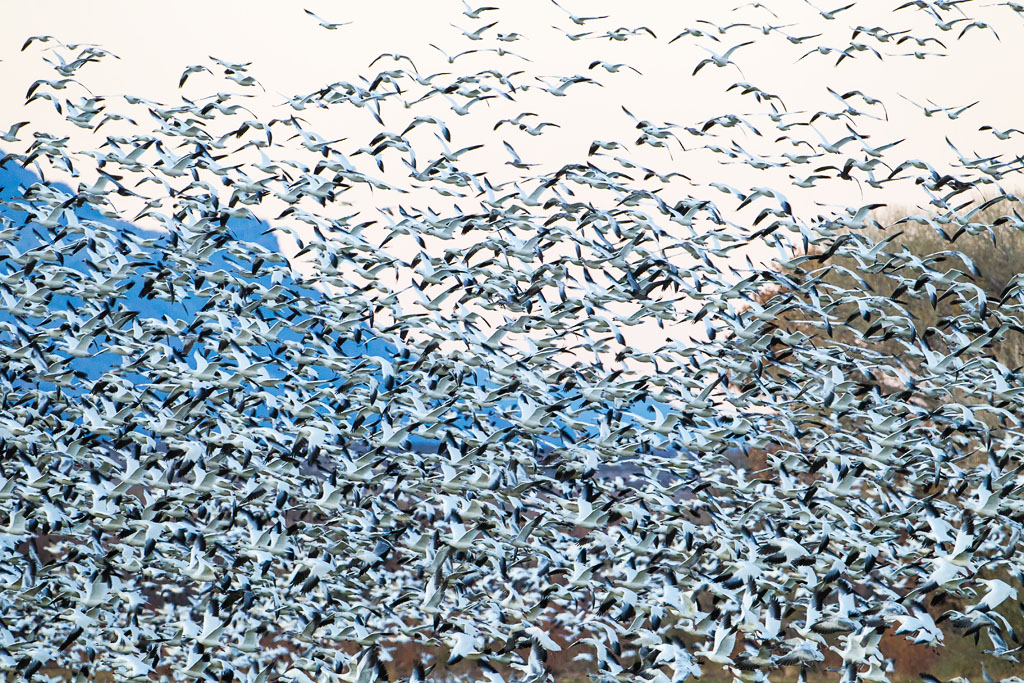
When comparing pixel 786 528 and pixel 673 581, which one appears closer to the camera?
pixel 673 581

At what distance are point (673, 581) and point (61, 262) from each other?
11.1m

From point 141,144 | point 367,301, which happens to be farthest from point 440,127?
point 141,144

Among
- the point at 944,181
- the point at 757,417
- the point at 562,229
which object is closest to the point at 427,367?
the point at 562,229

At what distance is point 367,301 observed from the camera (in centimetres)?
1950

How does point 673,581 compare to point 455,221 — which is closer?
point 673,581

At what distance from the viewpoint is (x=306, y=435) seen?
1742cm

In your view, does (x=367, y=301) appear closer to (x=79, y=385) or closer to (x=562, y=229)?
(x=562, y=229)

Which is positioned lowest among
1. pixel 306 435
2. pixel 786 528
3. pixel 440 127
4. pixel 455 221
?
pixel 786 528

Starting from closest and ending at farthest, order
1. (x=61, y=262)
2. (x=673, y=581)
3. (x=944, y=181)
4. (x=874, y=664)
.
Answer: (x=874, y=664), (x=673, y=581), (x=944, y=181), (x=61, y=262)

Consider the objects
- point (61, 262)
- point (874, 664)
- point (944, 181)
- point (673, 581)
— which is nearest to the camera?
point (874, 664)

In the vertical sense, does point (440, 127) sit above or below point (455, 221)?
above

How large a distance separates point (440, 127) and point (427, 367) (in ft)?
13.5

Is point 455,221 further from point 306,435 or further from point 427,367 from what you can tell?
point 306,435

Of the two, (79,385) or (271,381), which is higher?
(271,381)
